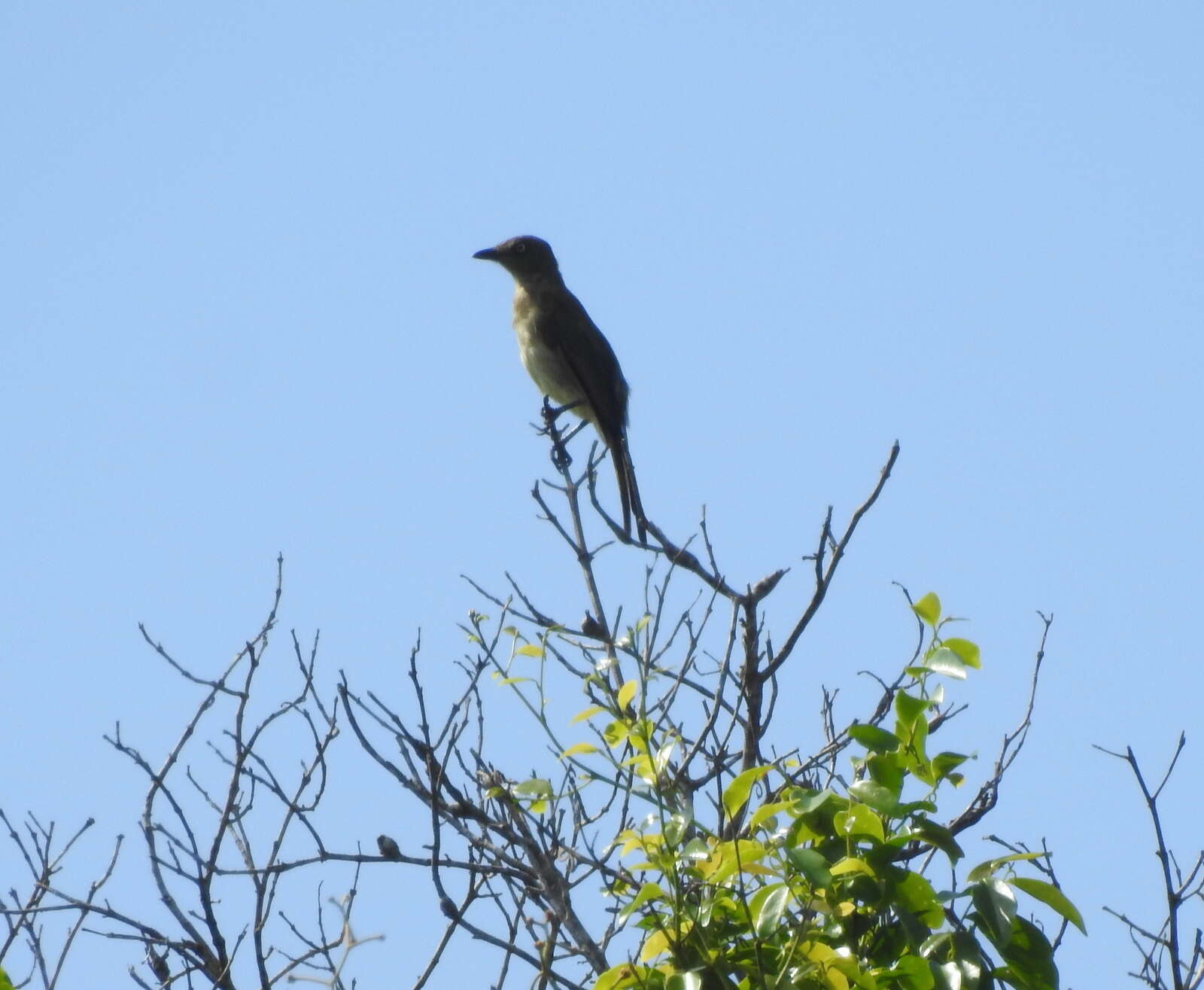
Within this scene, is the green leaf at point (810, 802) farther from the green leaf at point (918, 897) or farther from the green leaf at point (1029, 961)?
the green leaf at point (1029, 961)

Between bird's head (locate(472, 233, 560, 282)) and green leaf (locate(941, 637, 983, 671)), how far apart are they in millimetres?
8188

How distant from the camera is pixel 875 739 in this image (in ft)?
7.84

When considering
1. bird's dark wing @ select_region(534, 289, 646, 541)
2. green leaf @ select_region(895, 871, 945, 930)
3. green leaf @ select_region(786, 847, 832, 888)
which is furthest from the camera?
bird's dark wing @ select_region(534, 289, 646, 541)

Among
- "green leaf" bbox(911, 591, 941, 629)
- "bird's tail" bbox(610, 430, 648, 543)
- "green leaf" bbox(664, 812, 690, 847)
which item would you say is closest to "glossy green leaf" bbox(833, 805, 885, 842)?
"green leaf" bbox(664, 812, 690, 847)

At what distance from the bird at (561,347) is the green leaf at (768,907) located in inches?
270

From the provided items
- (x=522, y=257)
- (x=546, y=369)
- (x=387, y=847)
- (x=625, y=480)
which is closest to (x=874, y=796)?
(x=387, y=847)

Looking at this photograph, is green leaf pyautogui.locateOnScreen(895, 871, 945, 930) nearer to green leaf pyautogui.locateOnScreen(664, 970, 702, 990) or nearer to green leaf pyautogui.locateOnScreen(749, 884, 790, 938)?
green leaf pyautogui.locateOnScreen(749, 884, 790, 938)

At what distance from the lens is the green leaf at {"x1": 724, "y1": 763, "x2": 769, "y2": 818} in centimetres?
238

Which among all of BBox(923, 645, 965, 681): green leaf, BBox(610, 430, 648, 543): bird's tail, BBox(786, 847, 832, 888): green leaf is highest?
BBox(610, 430, 648, 543): bird's tail

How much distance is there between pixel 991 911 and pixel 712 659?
98.3 inches

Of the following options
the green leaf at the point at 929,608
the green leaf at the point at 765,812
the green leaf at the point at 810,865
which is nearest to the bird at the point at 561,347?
the green leaf at the point at 929,608

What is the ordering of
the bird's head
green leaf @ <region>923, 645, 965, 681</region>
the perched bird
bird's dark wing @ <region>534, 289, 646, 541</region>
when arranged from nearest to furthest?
1. green leaf @ <region>923, 645, 965, 681</region>
2. the perched bird
3. bird's dark wing @ <region>534, 289, 646, 541</region>
4. the bird's head

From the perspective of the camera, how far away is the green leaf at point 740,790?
238 cm

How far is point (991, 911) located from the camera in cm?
230
